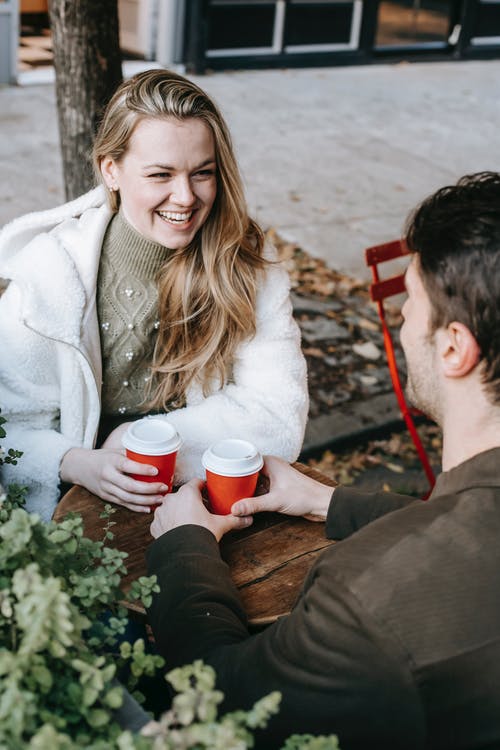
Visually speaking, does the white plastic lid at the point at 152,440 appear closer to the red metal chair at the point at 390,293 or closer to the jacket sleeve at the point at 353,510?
the jacket sleeve at the point at 353,510

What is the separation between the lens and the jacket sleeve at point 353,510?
231 cm

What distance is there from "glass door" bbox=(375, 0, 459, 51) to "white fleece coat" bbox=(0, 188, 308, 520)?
1013cm

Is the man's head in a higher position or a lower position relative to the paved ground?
higher

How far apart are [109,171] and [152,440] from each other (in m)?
1.00

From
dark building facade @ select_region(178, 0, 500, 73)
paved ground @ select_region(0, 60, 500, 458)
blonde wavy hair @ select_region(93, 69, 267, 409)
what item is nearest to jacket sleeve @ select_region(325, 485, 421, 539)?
blonde wavy hair @ select_region(93, 69, 267, 409)

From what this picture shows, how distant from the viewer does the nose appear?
2.67 m

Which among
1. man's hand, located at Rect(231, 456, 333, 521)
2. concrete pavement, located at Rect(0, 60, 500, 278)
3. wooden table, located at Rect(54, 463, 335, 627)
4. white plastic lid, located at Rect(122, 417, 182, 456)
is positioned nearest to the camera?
wooden table, located at Rect(54, 463, 335, 627)

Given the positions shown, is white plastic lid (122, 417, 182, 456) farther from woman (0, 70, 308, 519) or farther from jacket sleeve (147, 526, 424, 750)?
jacket sleeve (147, 526, 424, 750)

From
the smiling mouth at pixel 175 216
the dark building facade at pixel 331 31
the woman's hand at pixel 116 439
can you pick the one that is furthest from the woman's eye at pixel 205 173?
the dark building facade at pixel 331 31

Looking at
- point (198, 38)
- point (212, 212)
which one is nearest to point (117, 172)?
point (212, 212)

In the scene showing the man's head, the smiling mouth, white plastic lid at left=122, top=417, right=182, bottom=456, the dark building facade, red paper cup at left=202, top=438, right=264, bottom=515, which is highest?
the man's head

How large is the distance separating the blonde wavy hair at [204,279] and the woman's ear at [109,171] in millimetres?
19

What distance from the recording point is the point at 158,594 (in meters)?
1.93

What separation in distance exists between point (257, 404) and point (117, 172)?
808mm
